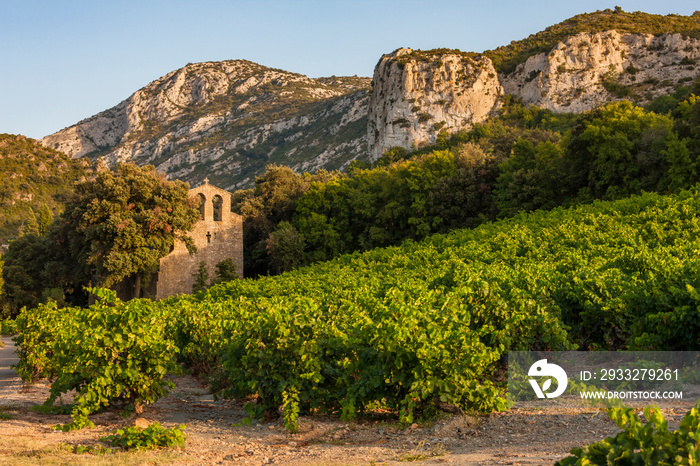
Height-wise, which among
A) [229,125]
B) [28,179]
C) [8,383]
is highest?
[229,125]

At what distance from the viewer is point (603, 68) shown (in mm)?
71562

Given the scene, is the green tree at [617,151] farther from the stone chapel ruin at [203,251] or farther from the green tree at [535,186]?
the stone chapel ruin at [203,251]

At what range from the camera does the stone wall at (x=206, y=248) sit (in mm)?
33156

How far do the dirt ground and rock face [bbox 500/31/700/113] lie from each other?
6966cm

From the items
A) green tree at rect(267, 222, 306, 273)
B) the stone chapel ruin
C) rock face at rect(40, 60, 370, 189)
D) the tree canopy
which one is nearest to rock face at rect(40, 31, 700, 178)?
rock face at rect(40, 60, 370, 189)

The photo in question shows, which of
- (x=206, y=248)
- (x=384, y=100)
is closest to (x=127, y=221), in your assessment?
(x=206, y=248)

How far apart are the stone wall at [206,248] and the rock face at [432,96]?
40.1 metres

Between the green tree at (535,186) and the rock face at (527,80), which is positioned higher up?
the rock face at (527,80)

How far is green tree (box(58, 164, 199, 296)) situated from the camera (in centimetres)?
3012

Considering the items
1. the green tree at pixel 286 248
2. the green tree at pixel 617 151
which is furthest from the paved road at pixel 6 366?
the green tree at pixel 617 151

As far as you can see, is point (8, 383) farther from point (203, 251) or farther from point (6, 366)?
point (203, 251)

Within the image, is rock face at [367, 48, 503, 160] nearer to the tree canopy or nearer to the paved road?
the tree canopy

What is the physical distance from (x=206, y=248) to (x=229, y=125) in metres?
87.9

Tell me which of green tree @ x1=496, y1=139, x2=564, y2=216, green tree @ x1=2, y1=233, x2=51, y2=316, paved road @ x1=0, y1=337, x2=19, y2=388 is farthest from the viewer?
green tree @ x1=2, y1=233, x2=51, y2=316
